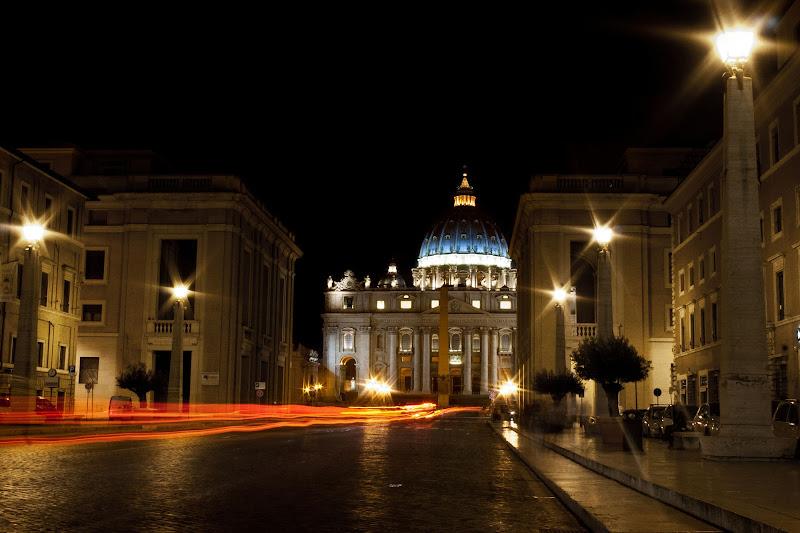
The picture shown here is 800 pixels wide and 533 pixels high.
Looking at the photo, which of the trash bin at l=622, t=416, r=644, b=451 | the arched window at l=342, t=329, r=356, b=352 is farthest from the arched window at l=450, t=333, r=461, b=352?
the trash bin at l=622, t=416, r=644, b=451

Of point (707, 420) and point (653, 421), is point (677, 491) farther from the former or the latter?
point (653, 421)

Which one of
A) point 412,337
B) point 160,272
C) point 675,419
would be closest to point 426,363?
point 412,337

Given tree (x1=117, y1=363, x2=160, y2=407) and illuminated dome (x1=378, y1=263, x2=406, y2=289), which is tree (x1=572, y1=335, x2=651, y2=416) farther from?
illuminated dome (x1=378, y1=263, x2=406, y2=289)

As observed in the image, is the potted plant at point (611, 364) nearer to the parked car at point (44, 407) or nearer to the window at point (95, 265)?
the parked car at point (44, 407)

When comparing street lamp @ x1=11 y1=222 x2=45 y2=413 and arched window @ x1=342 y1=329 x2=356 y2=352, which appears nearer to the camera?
street lamp @ x1=11 y1=222 x2=45 y2=413

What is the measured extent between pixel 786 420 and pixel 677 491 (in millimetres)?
11216

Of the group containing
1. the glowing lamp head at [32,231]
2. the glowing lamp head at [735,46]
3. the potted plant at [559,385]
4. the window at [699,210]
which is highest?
the window at [699,210]

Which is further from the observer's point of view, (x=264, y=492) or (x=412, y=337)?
(x=412, y=337)

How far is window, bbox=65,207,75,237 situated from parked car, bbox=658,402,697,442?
32.7 meters

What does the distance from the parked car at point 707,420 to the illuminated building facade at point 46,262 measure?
25154mm

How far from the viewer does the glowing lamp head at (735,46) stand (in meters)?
16.8

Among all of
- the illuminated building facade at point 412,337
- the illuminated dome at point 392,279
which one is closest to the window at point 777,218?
the illuminated building facade at point 412,337

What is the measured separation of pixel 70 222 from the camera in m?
52.1

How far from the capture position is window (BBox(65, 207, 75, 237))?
5166 cm
